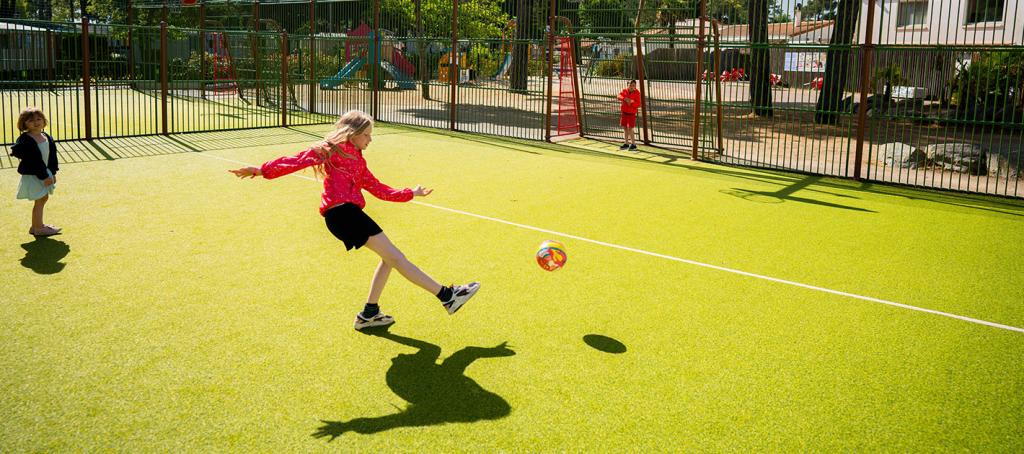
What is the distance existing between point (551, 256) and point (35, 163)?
5489 mm

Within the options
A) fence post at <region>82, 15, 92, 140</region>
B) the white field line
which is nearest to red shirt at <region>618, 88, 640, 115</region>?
the white field line

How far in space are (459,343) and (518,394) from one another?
0.96 m

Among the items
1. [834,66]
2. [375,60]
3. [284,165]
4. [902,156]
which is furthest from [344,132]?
[834,66]

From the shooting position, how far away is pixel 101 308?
600 cm

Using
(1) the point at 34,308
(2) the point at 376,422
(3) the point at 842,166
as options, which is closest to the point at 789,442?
(2) the point at 376,422

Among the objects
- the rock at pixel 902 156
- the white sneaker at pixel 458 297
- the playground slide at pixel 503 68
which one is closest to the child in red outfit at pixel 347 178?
the white sneaker at pixel 458 297

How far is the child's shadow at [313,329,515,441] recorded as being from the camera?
4.29 metres

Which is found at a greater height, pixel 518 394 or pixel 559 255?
pixel 559 255

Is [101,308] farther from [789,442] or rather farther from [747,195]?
[747,195]

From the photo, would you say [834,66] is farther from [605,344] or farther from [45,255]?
[45,255]

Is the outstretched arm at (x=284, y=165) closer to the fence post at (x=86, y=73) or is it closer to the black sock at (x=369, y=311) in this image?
the black sock at (x=369, y=311)

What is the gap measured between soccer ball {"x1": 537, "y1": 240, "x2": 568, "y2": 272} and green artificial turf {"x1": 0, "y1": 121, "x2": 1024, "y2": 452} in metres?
0.28

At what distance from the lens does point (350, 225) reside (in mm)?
5406

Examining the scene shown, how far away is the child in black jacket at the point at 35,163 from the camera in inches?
313
